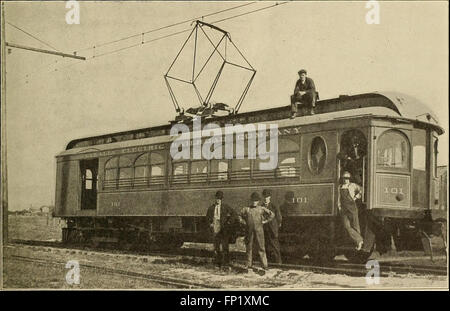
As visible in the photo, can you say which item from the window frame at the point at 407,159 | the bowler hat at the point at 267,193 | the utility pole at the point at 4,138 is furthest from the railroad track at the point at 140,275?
the window frame at the point at 407,159

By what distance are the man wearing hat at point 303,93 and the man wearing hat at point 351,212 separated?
162cm

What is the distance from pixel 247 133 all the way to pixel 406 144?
2.74 metres

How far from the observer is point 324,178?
925 centimetres

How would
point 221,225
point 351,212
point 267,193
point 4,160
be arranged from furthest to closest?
point 4,160 < point 221,225 < point 267,193 < point 351,212

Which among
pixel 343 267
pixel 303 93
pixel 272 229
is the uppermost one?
pixel 303 93

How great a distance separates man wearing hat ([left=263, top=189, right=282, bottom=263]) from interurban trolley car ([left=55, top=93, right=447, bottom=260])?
102 millimetres

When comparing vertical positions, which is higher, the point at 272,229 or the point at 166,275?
the point at 272,229

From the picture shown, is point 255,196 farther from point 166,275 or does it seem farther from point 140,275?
point 140,275

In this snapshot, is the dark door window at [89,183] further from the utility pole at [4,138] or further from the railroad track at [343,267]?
the railroad track at [343,267]

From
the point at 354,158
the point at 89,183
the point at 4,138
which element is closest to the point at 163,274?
the point at 354,158

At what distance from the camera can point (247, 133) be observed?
10344mm

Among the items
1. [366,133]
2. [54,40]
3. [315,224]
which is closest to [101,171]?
[54,40]

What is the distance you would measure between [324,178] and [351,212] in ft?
2.36
